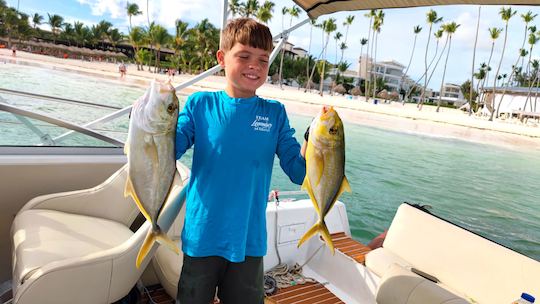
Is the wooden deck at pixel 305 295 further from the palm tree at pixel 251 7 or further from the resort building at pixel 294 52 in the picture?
the resort building at pixel 294 52

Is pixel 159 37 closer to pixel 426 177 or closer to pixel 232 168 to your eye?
pixel 426 177

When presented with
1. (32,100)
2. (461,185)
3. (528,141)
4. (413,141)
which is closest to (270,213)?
(32,100)

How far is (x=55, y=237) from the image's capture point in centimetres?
231

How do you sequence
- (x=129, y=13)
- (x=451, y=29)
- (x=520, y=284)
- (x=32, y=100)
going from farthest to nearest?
(x=129, y=13) → (x=451, y=29) → (x=32, y=100) → (x=520, y=284)

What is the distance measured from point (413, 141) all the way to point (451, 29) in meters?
34.6

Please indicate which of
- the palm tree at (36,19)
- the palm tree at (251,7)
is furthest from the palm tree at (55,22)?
the palm tree at (251,7)

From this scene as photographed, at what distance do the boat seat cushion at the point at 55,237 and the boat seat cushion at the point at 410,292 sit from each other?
185cm

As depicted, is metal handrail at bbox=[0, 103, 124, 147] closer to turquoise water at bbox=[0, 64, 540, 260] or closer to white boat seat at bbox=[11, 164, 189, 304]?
turquoise water at bbox=[0, 64, 540, 260]

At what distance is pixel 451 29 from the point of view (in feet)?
167

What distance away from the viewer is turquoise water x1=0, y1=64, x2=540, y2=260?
965 cm

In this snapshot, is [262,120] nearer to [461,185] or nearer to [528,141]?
[461,185]

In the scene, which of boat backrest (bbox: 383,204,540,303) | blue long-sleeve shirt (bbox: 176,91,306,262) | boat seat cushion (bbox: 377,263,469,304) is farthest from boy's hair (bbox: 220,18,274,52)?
boat backrest (bbox: 383,204,540,303)

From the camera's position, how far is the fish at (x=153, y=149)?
1.25m

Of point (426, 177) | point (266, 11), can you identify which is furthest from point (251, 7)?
point (426, 177)
